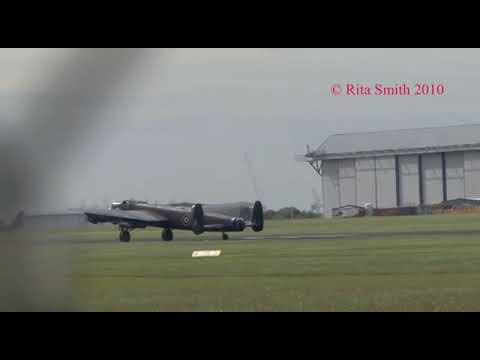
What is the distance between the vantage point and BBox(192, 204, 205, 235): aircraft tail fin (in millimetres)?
18219

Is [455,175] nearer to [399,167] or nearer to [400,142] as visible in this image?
[399,167]

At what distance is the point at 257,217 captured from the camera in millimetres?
17812

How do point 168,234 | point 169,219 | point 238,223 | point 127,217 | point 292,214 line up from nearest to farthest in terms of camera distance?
point 292,214
point 238,223
point 127,217
point 169,219
point 168,234

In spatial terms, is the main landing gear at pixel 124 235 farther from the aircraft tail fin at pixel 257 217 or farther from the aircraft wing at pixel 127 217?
the aircraft tail fin at pixel 257 217

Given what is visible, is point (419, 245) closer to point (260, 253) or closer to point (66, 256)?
point (260, 253)

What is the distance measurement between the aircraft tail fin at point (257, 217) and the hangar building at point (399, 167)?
5.18 feet

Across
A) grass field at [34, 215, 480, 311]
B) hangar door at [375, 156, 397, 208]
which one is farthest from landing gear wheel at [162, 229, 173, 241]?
hangar door at [375, 156, 397, 208]

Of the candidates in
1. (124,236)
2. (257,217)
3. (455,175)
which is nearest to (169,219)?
(124,236)

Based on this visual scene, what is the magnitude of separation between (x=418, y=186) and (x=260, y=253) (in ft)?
14.3

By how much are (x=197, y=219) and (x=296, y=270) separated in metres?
3.82

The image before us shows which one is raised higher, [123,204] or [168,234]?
[123,204]
